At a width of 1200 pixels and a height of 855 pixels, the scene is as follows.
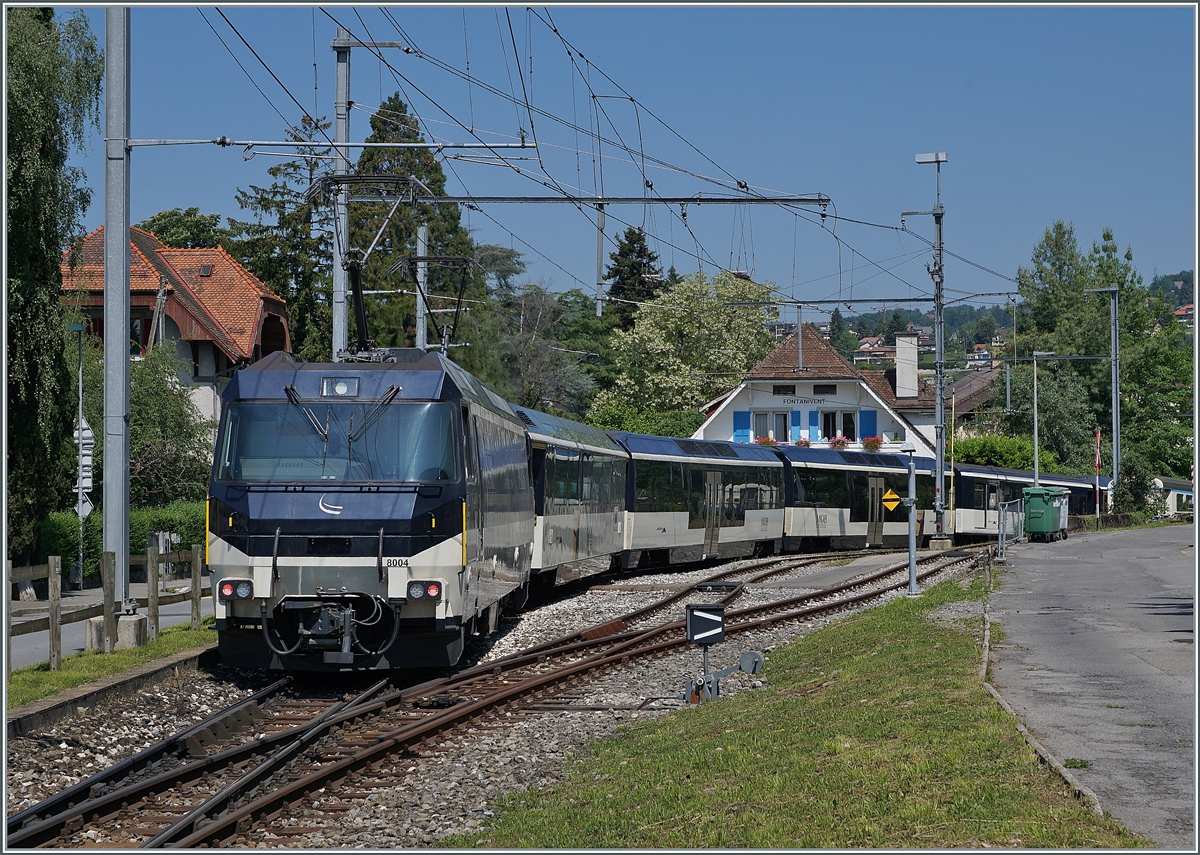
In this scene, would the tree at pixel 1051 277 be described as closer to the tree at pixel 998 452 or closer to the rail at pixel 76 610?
the tree at pixel 998 452

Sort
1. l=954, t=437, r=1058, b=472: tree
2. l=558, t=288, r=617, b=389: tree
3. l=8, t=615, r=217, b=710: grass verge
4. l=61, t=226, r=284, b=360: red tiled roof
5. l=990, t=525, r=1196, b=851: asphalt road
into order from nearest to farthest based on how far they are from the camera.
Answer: l=990, t=525, r=1196, b=851: asphalt road, l=8, t=615, r=217, b=710: grass verge, l=61, t=226, r=284, b=360: red tiled roof, l=954, t=437, r=1058, b=472: tree, l=558, t=288, r=617, b=389: tree

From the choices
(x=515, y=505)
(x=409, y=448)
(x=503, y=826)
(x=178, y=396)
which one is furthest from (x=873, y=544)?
(x=503, y=826)

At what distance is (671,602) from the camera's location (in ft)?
81.1

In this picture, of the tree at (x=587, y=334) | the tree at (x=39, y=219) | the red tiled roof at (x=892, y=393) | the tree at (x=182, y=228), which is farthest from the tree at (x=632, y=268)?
the tree at (x=39, y=219)

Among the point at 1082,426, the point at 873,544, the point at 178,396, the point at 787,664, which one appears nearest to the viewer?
the point at 787,664

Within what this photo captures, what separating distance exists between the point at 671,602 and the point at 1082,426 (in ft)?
225

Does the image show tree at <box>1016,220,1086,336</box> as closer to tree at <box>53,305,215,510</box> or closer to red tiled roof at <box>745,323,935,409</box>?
red tiled roof at <box>745,323,935,409</box>

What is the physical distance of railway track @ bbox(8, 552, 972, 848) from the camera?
8430 mm

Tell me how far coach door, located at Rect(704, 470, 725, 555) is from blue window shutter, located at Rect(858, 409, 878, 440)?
40931 millimetres

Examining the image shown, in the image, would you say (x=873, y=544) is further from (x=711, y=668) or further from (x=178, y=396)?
(x=711, y=668)

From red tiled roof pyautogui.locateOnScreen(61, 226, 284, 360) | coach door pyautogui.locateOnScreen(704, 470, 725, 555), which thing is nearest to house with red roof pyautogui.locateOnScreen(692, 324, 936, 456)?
red tiled roof pyautogui.locateOnScreen(61, 226, 284, 360)

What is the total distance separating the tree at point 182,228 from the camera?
268 feet

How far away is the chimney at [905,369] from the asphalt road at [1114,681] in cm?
5403

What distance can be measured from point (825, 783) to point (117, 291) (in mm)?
10614
